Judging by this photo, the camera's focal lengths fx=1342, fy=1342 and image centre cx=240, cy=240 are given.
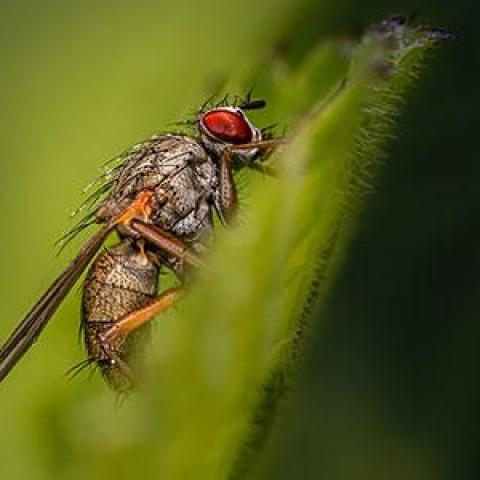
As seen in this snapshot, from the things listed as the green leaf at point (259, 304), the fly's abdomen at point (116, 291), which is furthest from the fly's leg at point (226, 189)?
the green leaf at point (259, 304)

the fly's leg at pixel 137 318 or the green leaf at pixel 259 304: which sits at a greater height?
the green leaf at pixel 259 304

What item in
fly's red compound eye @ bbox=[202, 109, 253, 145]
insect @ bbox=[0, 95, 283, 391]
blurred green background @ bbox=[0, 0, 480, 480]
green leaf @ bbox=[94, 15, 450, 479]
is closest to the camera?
green leaf @ bbox=[94, 15, 450, 479]

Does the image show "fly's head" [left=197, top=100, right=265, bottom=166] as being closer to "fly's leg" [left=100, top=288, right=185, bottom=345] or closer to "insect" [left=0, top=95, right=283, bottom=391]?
"insect" [left=0, top=95, right=283, bottom=391]

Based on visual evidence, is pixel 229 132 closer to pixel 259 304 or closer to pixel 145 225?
pixel 145 225

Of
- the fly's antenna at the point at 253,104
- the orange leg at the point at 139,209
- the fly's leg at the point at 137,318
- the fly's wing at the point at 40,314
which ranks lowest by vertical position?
the fly's leg at the point at 137,318

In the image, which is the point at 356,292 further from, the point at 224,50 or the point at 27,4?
the point at 27,4

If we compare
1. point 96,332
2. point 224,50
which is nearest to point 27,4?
point 224,50

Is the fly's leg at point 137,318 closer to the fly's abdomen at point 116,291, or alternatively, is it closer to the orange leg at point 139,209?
the fly's abdomen at point 116,291

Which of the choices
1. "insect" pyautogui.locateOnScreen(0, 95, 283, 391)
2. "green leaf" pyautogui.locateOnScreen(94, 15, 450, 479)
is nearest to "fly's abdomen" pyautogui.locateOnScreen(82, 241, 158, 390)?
"insect" pyautogui.locateOnScreen(0, 95, 283, 391)

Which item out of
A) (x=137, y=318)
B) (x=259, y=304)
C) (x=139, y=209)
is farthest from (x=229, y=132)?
(x=259, y=304)
